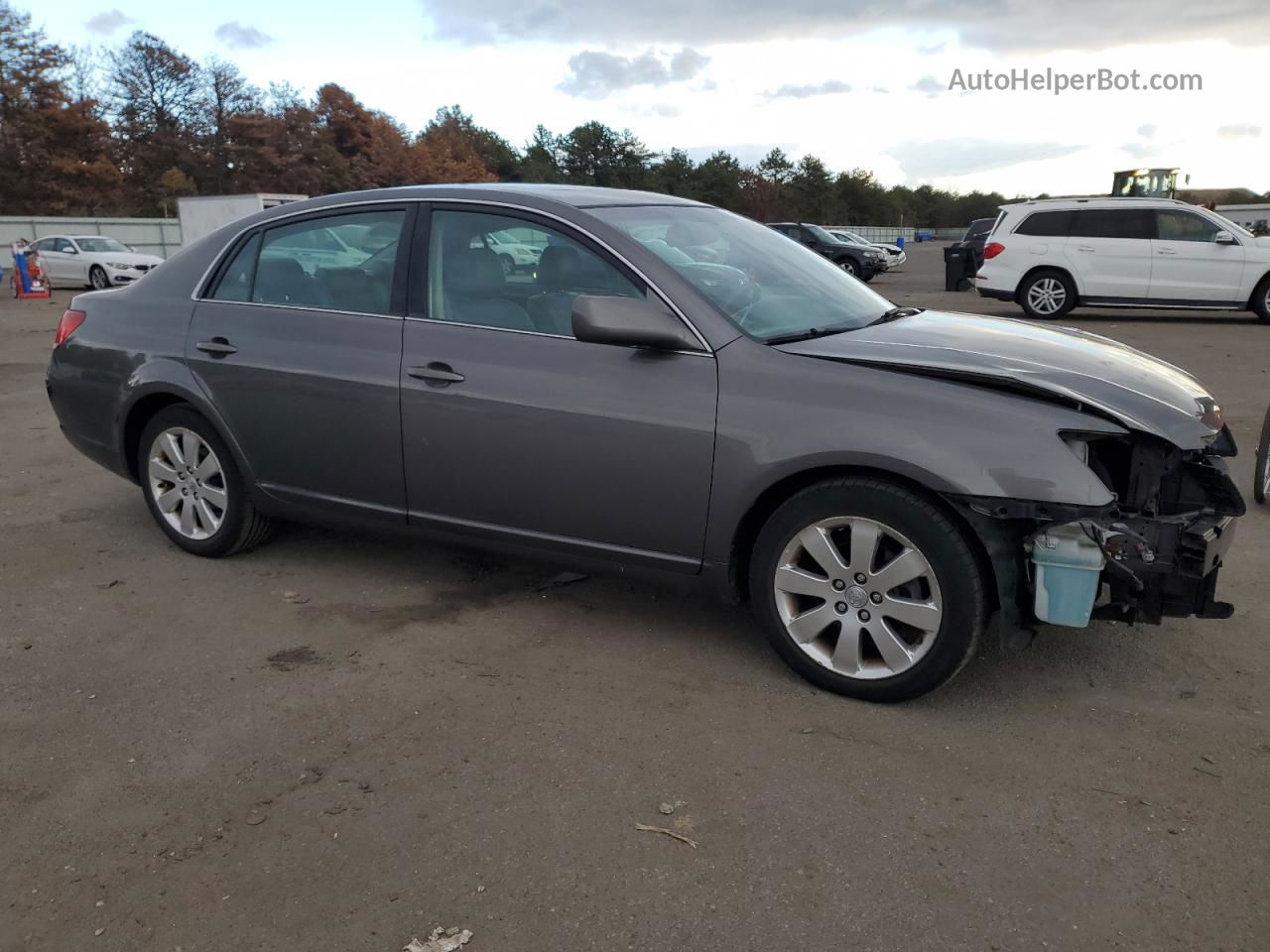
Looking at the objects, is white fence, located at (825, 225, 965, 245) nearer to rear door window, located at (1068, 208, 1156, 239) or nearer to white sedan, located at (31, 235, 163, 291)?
white sedan, located at (31, 235, 163, 291)

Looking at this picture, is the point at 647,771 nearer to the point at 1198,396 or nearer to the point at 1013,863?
the point at 1013,863

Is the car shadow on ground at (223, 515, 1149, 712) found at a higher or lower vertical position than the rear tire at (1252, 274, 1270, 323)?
lower

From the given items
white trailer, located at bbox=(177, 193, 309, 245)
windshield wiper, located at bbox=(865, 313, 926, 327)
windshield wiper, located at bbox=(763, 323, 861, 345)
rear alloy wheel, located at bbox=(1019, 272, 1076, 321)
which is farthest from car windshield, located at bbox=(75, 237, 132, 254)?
windshield wiper, located at bbox=(763, 323, 861, 345)

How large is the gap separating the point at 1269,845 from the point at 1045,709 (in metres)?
0.82

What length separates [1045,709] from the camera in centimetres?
340

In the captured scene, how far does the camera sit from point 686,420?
138 inches

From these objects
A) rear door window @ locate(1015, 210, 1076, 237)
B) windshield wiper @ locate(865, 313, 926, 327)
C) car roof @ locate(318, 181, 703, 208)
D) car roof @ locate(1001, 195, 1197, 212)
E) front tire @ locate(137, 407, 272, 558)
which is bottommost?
front tire @ locate(137, 407, 272, 558)

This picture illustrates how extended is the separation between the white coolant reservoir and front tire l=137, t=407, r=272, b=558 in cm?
336

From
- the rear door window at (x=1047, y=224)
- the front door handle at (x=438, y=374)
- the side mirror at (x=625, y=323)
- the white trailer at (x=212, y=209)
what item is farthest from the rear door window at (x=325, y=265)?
the white trailer at (x=212, y=209)

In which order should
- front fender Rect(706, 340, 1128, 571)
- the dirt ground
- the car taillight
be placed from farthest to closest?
1. the car taillight
2. front fender Rect(706, 340, 1128, 571)
3. the dirt ground

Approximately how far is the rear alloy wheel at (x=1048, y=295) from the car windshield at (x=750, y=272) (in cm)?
1235

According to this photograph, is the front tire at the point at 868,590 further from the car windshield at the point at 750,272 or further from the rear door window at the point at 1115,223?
the rear door window at the point at 1115,223

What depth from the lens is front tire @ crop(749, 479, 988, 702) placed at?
10.5ft

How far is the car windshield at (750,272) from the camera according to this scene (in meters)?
3.74
